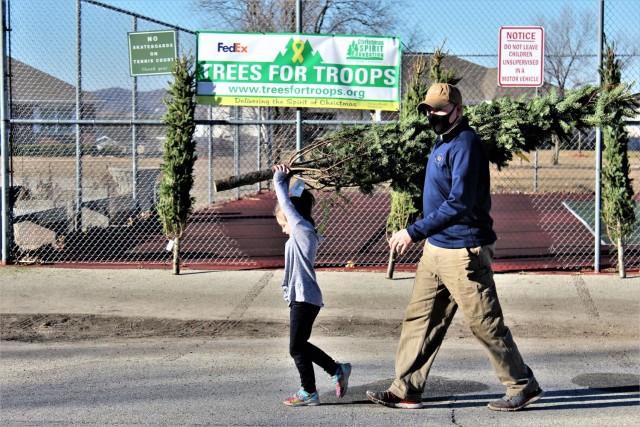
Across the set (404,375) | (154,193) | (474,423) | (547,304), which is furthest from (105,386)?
(154,193)

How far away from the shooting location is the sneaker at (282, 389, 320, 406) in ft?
17.9

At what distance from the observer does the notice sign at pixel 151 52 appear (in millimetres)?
12438

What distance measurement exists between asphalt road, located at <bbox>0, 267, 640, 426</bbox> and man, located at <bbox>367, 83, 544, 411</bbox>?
0.73 feet

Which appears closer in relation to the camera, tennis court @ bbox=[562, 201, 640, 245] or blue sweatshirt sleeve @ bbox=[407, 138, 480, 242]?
blue sweatshirt sleeve @ bbox=[407, 138, 480, 242]

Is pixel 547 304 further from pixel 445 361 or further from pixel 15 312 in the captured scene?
pixel 15 312

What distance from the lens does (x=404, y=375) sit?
214 inches

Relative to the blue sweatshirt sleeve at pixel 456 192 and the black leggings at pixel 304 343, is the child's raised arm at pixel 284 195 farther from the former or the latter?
the blue sweatshirt sleeve at pixel 456 192

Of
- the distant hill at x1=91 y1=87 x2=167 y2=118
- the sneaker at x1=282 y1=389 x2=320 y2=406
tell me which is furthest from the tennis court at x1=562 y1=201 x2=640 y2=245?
the sneaker at x1=282 y1=389 x2=320 y2=406

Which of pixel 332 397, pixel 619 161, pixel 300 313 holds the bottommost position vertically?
pixel 332 397

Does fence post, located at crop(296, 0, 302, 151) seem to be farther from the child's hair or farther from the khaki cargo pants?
the khaki cargo pants

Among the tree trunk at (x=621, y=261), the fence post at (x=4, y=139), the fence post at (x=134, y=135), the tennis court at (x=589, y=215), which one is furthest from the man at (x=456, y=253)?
the tennis court at (x=589, y=215)

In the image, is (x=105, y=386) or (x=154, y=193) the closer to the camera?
(x=105, y=386)

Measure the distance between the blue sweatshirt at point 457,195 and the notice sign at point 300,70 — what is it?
5.19m

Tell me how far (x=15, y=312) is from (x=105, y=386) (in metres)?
2.95
